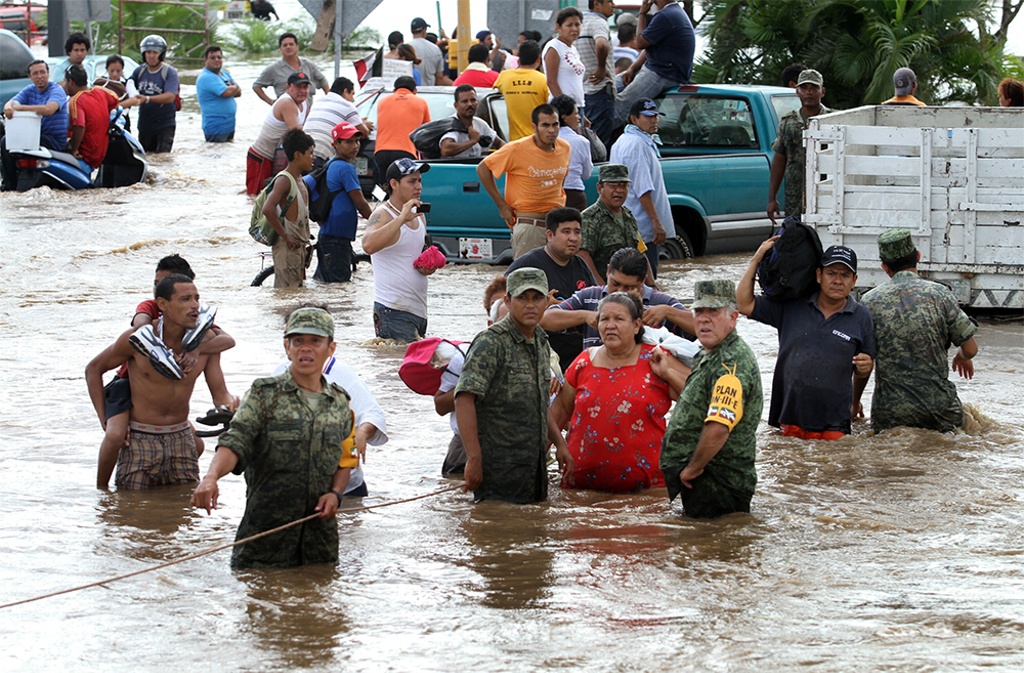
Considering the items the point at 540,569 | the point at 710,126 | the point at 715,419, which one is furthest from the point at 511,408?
the point at 710,126

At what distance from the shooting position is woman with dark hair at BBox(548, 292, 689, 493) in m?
7.25

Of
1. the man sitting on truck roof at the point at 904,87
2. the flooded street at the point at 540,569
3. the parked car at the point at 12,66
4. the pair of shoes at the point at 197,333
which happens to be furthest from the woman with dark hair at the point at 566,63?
the parked car at the point at 12,66

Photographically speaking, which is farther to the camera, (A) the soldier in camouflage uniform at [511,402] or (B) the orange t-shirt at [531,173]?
(B) the orange t-shirt at [531,173]

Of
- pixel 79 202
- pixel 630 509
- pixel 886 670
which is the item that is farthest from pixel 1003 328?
pixel 79 202

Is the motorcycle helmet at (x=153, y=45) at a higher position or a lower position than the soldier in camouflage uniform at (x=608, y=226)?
higher

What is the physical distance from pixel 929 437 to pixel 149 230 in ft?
36.9

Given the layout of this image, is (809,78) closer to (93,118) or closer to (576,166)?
(576,166)

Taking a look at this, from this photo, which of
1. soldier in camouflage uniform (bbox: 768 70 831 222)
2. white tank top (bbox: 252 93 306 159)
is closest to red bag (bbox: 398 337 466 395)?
soldier in camouflage uniform (bbox: 768 70 831 222)

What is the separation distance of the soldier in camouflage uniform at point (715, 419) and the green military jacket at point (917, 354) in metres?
1.90

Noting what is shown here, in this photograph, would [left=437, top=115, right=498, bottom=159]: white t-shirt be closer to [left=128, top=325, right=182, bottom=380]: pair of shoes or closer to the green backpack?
the green backpack

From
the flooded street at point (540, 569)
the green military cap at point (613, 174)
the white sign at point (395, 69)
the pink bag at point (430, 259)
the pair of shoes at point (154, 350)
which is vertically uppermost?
the white sign at point (395, 69)

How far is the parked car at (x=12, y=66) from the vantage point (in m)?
21.9

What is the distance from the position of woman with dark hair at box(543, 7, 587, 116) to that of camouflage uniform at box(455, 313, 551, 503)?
23.5 feet

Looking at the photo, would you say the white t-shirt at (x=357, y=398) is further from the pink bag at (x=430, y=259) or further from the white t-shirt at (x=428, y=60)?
the white t-shirt at (x=428, y=60)
